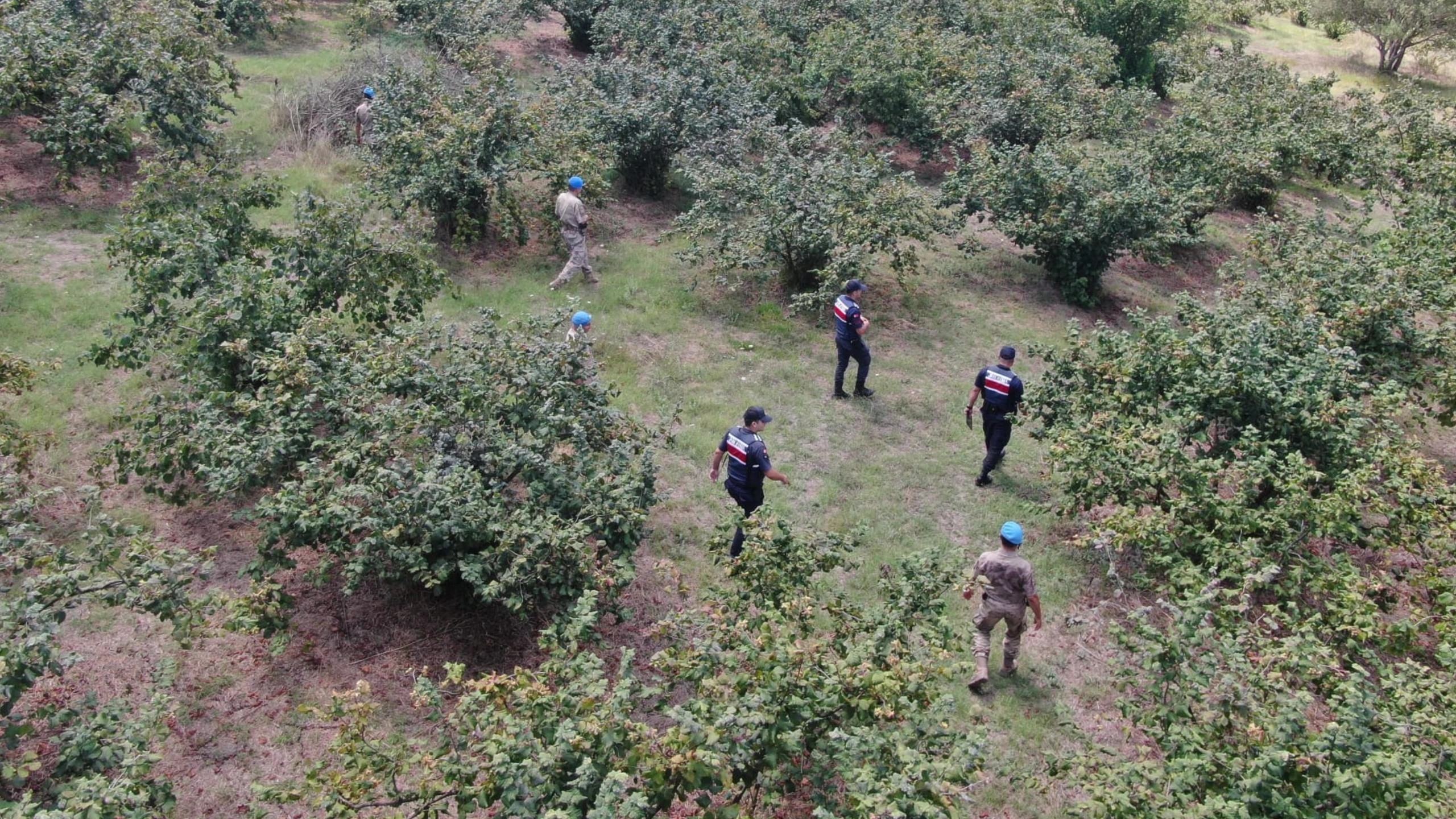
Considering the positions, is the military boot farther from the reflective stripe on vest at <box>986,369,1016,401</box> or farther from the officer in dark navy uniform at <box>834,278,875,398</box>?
the officer in dark navy uniform at <box>834,278,875,398</box>

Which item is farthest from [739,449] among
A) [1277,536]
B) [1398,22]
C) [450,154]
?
[1398,22]

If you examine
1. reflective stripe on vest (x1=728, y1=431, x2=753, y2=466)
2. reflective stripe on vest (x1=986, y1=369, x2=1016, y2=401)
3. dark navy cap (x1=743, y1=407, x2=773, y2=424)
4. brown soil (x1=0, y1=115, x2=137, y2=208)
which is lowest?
brown soil (x1=0, y1=115, x2=137, y2=208)

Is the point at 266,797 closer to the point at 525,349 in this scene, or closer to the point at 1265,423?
the point at 525,349

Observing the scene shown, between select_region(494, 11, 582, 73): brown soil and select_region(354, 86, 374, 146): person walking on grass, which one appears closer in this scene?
select_region(354, 86, 374, 146): person walking on grass

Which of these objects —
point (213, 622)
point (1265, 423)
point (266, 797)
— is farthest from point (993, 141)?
point (266, 797)

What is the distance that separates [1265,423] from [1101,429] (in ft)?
4.90

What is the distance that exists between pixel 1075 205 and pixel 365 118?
9.70m

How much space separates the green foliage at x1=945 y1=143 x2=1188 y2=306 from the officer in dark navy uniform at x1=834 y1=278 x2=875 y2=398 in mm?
3944

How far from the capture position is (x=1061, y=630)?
7738 mm

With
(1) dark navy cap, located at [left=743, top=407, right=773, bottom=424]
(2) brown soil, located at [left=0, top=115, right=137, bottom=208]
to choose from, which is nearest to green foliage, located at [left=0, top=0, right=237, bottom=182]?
(2) brown soil, located at [left=0, top=115, right=137, bottom=208]

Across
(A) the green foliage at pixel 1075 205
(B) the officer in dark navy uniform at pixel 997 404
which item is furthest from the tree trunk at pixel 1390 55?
(B) the officer in dark navy uniform at pixel 997 404

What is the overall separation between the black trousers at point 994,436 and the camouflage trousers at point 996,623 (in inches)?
88.8

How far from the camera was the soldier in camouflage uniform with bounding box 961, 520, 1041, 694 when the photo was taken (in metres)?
6.86

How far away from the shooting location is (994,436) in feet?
30.1
